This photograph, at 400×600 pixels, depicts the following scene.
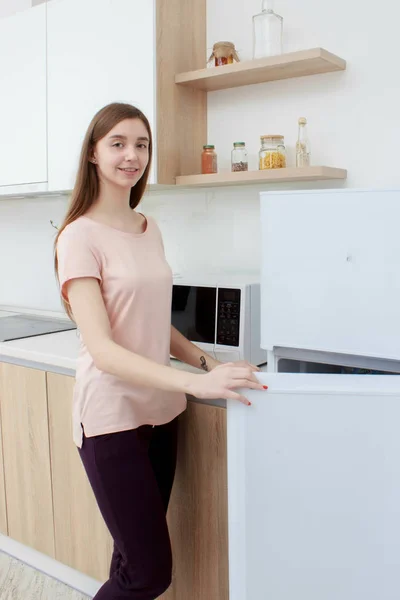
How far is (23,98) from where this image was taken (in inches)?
93.7

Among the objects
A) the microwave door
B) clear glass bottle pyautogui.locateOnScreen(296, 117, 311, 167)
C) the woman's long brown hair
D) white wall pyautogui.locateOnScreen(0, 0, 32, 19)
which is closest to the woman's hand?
the woman's long brown hair

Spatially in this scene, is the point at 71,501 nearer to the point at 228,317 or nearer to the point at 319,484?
the point at 228,317

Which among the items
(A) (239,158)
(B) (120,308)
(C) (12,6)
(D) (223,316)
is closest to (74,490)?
(D) (223,316)

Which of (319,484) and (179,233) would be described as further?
(179,233)

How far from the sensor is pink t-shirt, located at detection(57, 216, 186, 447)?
4.52 ft

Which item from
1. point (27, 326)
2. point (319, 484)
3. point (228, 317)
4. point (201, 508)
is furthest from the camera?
point (27, 326)

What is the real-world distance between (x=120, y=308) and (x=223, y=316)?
525mm

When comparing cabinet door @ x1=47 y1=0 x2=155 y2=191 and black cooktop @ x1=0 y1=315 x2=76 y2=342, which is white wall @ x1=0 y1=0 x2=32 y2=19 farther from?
black cooktop @ x1=0 y1=315 x2=76 y2=342

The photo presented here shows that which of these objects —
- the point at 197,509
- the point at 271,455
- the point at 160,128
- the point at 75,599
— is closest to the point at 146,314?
the point at 271,455

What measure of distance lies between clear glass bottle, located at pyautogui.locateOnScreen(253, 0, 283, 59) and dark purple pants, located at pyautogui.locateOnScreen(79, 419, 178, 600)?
1.26 metres

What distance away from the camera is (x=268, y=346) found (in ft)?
5.26

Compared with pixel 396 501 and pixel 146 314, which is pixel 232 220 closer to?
pixel 146 314

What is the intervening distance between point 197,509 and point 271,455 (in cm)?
65

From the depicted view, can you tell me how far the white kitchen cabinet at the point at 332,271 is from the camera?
4.58 feet
